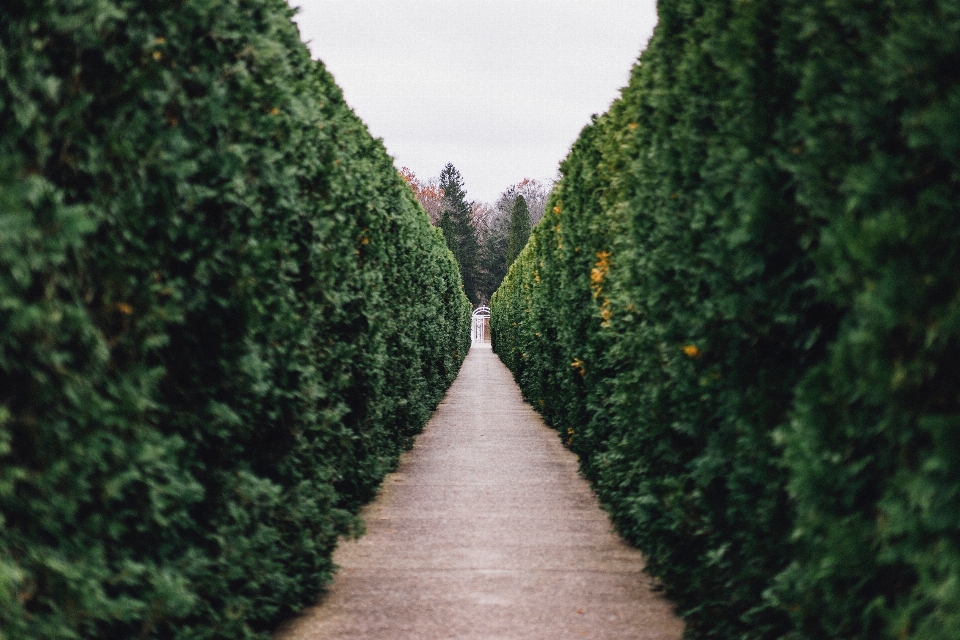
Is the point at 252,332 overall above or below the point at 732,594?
above

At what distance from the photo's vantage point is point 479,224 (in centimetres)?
8438

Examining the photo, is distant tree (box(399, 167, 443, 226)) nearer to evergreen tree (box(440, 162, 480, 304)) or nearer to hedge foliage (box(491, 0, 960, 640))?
evergreen tree (box(440, 162, 480, 304))

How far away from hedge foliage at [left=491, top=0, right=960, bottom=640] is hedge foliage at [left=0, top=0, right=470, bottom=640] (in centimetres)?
211

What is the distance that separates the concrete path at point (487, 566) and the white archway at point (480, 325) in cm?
5433

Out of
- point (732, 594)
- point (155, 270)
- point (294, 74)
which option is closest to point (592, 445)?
point (732, 594)

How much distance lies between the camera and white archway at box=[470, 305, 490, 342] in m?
64.2

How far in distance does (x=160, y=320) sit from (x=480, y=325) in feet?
202

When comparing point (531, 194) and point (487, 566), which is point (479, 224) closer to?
point (531, 194)

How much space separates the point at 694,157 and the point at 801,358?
5.14ft

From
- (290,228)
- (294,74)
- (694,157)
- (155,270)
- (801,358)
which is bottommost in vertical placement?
(801,358)

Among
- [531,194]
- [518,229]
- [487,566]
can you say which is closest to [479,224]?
[531,194]

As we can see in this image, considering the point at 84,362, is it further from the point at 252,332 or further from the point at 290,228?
the point at 290,228

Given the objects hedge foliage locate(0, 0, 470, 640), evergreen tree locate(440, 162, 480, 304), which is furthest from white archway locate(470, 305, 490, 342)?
hedge foliage locate(0, 0, 470, 640)

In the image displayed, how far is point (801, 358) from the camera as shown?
301 cm
